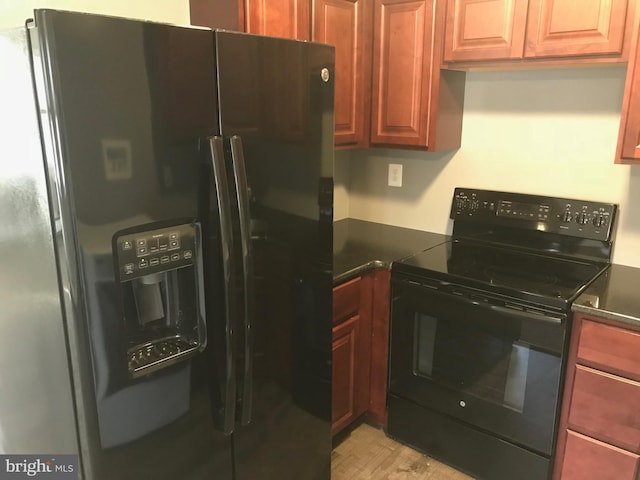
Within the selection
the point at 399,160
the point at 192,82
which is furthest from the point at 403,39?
the point at 192,82

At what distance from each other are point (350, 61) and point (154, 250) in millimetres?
1493

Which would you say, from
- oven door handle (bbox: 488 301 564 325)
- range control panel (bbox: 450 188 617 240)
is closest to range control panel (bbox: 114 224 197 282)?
oven door handle (bbox: 488 301 564 325)

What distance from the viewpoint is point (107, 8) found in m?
1.78

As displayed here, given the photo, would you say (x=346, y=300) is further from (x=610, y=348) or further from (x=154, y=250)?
(x=154, y=250)

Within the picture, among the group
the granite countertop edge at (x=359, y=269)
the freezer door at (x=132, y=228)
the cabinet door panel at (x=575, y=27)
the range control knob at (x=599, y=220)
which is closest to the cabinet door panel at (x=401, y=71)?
the cabinet door panel at (x=575, y=27)

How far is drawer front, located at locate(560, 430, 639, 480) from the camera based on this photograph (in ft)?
5.85

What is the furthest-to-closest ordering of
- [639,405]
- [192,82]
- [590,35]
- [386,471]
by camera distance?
Result: 1. [386,471]
2. [590,35]
3. [639,405]
4. [192,82]

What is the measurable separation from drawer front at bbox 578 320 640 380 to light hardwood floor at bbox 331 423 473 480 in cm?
85

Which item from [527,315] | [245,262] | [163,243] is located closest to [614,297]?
[527,315]

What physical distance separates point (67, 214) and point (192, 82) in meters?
0.41

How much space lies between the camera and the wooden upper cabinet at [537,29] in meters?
1.81

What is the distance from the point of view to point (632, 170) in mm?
2127

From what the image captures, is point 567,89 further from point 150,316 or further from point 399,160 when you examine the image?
point 150,316

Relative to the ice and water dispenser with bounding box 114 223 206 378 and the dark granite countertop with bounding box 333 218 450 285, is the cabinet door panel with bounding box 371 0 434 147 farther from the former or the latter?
the ice and water dispenser with bounding box 114 223 206 378
